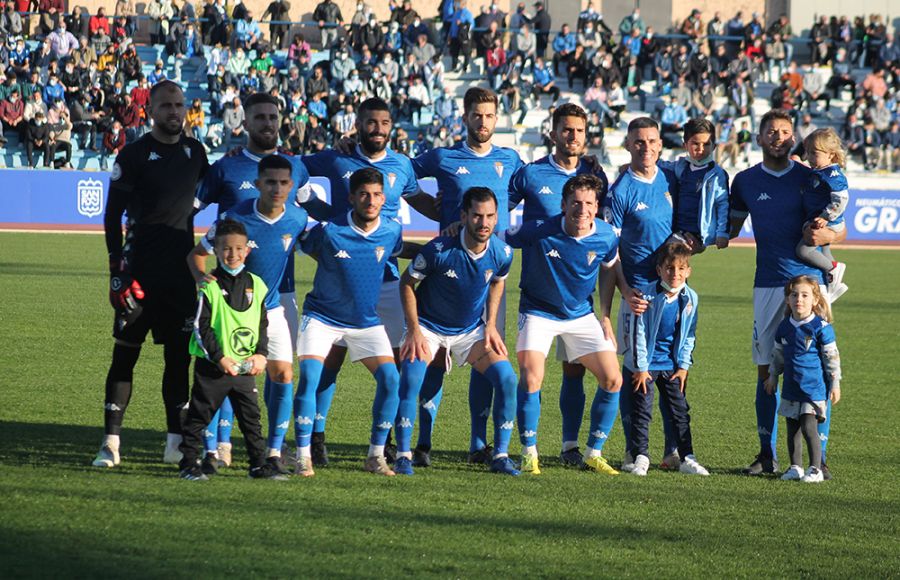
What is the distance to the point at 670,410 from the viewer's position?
780cm

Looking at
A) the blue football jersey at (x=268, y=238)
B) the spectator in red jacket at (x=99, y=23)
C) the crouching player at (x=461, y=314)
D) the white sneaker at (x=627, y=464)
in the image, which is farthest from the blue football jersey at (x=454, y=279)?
the spectator in red jacket at (x=99, y=23)

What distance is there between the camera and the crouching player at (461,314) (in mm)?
7316

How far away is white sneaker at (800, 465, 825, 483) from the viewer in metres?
7.45

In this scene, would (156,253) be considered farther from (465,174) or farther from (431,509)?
(431,509)

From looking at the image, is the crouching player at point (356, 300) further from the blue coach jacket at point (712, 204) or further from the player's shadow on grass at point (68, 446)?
the blue coach jacket at point (712, 204)

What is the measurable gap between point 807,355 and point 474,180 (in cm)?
234

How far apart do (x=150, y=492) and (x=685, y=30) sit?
35509 mm

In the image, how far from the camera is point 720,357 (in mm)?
12695

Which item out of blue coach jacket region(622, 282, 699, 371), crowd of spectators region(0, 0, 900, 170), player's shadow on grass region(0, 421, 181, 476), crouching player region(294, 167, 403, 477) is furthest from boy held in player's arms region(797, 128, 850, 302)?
crowd of spectators region(0, 0, 900, 170)

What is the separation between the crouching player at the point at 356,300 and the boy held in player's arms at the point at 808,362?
243cm

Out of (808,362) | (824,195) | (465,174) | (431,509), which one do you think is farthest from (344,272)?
(824,195)

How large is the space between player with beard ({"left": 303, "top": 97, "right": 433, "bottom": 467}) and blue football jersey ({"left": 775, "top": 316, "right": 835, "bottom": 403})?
2.38 metres

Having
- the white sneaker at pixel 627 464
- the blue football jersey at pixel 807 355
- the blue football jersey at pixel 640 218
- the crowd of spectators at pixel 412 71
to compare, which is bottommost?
the white sneaker at pixel 627 464

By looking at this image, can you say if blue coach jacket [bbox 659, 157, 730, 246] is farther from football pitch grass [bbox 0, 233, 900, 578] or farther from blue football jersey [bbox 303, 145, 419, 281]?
blue football jersey [bbox 303, 145, 419, 281]
